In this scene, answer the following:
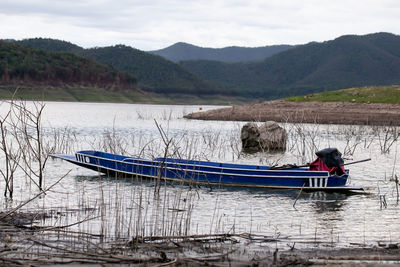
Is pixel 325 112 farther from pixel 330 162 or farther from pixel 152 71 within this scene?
pixel 152 71

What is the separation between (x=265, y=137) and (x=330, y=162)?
1325 cm

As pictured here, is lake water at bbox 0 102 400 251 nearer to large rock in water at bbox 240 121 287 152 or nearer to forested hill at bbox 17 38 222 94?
large rock in water at bbox 240 121 287 152

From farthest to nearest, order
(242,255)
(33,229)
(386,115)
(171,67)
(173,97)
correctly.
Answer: (171,67) → (173,97) → (386,115) → (33,229) → (242,255)

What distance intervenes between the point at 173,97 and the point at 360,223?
5938 inches

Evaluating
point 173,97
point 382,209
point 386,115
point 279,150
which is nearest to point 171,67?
point 173,97

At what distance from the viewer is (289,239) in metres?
11.9

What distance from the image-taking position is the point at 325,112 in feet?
181

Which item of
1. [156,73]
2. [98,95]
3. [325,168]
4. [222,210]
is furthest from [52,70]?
[222,210]

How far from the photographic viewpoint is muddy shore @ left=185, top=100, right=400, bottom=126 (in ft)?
164

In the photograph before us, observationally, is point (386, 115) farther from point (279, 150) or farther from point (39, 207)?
point (39, 207)

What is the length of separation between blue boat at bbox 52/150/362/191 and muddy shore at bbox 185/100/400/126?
89.3ft

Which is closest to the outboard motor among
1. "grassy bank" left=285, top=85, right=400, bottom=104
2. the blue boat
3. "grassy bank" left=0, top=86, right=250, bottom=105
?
the blue boat

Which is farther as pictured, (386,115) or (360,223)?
(386,115)

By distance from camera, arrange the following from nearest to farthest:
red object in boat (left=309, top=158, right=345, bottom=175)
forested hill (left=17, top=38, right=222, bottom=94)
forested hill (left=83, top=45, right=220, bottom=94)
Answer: red object in boat (left=309, top=158, right=345, bottom=175), forested hill (left=83, top=45, right=220, bottom=94), forested hill (left=17, top=38, right=222, bottom=94)
